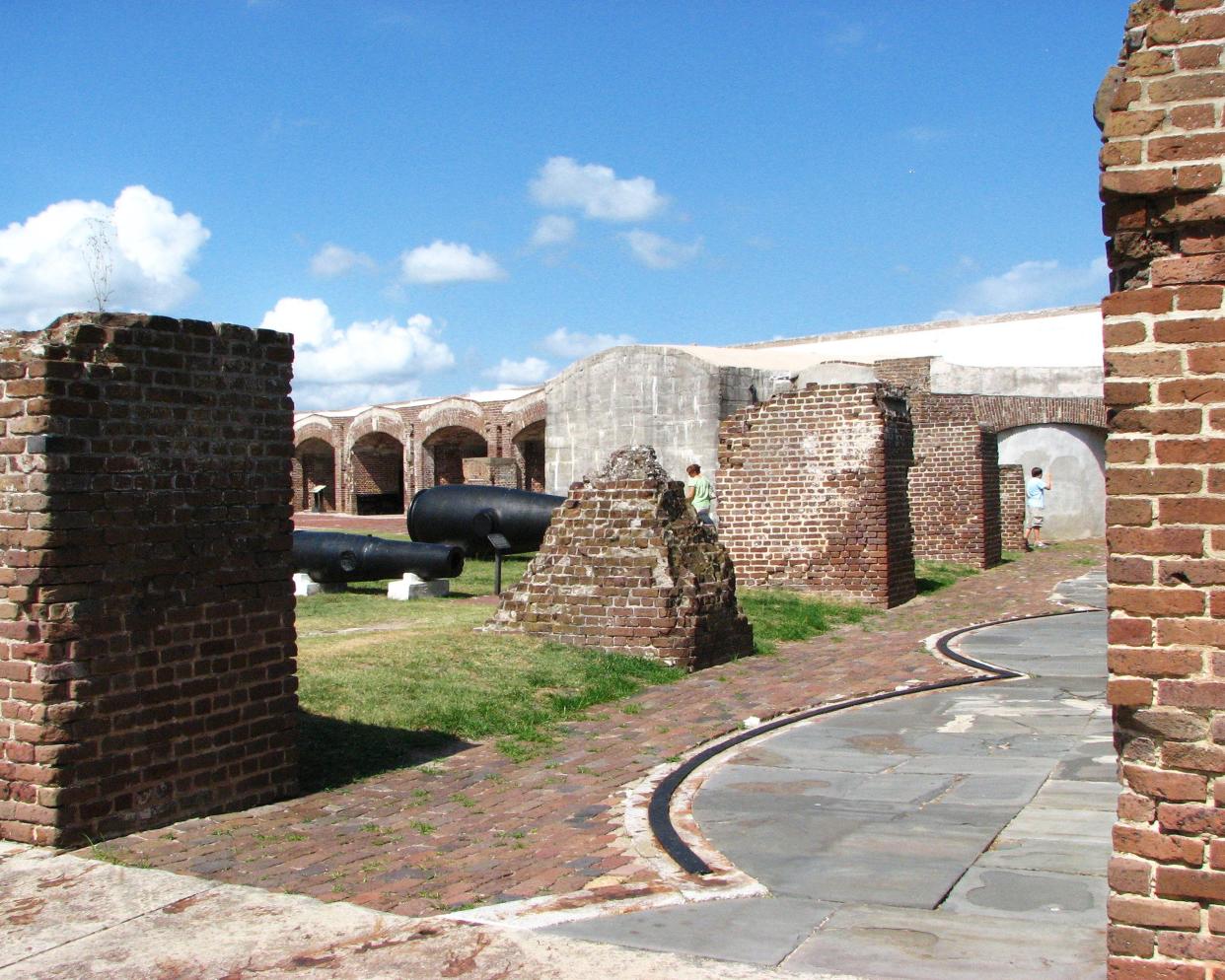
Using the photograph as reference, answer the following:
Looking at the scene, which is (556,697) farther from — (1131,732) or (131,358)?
(1131,732)

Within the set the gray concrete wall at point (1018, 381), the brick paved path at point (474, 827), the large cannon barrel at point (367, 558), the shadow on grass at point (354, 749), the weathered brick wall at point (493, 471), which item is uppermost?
the gray concrete wall at point (1018, 381)

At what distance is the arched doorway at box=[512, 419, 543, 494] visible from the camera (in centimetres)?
3575

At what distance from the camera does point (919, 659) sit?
11.2m

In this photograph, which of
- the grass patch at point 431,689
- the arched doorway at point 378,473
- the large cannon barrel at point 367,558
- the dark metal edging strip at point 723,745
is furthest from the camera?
the arched doorway at point 378,473

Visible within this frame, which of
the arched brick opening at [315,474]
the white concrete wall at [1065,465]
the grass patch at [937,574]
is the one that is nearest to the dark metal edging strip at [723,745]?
the grass patch at [937,574]

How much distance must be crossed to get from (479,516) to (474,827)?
1322 centimetres

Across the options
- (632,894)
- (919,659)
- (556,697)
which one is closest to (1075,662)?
(919,659)

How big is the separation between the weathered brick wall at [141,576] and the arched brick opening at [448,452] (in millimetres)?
31912

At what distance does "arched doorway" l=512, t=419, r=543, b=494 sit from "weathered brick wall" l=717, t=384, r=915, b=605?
19.8 metres

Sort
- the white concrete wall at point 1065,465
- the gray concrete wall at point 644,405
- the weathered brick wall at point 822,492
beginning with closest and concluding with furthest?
1. the weathered brick wall at point 822,492
2. the gray concrete wall at point 644,405
3. the white concrete wall at point 1065,465

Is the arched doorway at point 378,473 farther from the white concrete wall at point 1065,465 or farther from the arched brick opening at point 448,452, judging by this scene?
the white concrete wall at point 1065,465

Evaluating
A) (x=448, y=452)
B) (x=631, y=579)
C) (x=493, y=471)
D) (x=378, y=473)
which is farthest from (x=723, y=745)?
(x=378, y=473)

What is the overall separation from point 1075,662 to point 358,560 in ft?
27.2

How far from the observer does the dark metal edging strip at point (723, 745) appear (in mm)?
5285
